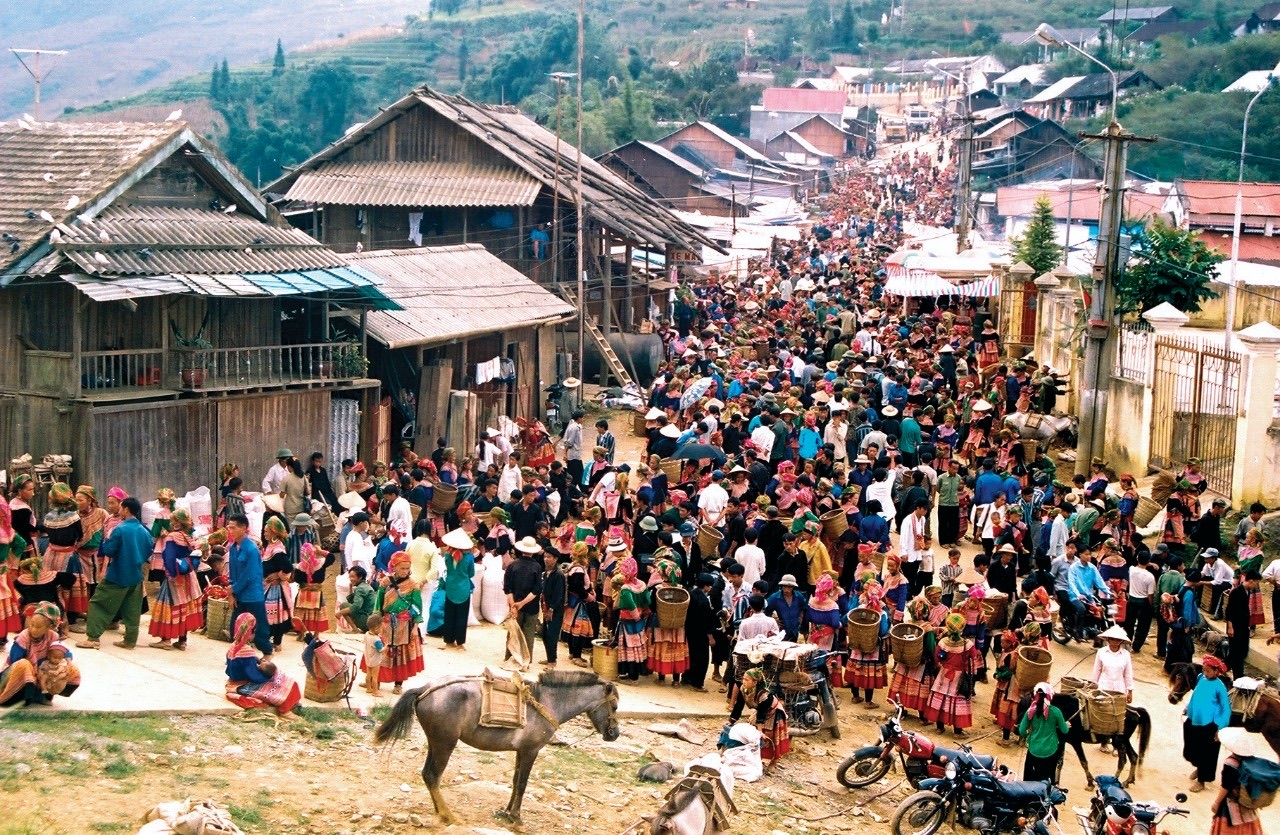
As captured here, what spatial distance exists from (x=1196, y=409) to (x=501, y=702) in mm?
13751

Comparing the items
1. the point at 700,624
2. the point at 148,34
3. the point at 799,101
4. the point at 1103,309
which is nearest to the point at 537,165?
the point at 1103,309

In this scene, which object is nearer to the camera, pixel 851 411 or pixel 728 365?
pixel 851 411

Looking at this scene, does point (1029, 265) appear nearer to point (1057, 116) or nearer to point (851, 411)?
point (851, 411)

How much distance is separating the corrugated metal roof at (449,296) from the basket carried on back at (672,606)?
9.29 metres

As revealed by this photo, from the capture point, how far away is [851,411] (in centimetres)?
2145

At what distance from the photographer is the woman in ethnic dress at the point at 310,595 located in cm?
1338

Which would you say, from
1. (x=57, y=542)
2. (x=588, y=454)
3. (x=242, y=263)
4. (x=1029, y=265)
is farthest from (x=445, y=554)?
(x=1029, y=265)

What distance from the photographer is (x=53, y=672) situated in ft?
36.2

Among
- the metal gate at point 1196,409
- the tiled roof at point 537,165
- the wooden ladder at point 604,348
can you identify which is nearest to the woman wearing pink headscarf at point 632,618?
the metal gate at point 1196,409

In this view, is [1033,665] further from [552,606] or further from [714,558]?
[552,606]

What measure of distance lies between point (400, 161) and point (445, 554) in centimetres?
2206

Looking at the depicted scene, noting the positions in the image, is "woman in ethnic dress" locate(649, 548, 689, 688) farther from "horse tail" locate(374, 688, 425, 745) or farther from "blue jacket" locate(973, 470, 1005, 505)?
"blue jacket" locate(973, 470, 1005, 505)

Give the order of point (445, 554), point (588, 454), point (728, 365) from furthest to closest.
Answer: point (728, 365) < point (588, 454) < point (445, 554)

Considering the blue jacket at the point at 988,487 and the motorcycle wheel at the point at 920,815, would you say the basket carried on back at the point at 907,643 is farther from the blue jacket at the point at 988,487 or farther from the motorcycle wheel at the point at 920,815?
the blue jacket at the point at 988,487
